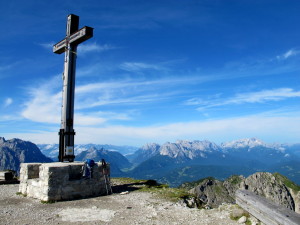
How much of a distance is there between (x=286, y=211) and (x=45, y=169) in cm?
1421

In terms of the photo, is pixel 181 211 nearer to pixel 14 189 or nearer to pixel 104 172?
pixel 104 172

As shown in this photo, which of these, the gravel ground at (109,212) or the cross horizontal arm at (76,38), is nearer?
the gravel ground at (109,212)

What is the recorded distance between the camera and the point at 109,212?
557 inches

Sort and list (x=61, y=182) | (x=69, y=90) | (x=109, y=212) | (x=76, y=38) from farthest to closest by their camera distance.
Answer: (x=76, y=38), (x=69, y=90), (x=61, y=182), (x=109, y=212)

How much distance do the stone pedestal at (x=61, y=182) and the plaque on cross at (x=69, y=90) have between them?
2615 mm

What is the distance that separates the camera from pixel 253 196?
12.0 meters

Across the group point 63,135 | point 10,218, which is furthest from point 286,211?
point 63,135

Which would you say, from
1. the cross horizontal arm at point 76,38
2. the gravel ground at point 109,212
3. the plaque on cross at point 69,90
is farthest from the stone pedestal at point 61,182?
the cross horizontal arm at point 76,38

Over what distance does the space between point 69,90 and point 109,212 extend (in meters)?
11.9

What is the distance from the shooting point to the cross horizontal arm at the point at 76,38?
21625 millimetres

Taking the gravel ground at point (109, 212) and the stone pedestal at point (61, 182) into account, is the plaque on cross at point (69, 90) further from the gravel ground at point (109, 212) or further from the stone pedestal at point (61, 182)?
the gravel ground at point (109, 212)

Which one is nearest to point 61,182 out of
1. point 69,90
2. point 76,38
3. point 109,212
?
point 109,212

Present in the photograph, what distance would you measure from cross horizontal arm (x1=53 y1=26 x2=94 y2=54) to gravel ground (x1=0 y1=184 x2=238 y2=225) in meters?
13.1

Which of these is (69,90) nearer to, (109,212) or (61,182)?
(61,182)
